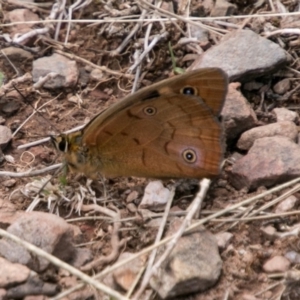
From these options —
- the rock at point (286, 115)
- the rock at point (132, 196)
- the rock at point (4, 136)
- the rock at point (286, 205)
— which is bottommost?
the rock at point (4, 136)

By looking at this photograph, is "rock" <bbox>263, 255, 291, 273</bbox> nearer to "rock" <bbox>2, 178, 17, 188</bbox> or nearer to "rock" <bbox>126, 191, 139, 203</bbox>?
"rock" <bbox>126, 191, 139, 203</bbox>

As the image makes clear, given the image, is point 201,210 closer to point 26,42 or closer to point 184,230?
point 184,230

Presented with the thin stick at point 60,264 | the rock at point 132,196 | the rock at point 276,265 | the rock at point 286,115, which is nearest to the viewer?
the thin stick at point 60,264

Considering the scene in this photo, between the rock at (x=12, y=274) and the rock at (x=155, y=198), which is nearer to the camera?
the rock at (x=12, y=274)

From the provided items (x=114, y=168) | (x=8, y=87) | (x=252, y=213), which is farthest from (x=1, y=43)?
(x=252, y=213)

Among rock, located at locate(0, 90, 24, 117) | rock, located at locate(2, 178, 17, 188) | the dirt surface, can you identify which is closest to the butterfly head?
the dirt surface

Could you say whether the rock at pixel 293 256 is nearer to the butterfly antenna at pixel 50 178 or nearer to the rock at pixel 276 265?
the rock at pixel 276 265

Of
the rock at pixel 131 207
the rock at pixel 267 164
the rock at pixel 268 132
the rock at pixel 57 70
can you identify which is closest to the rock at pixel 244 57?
the rock at pixel 268 132
